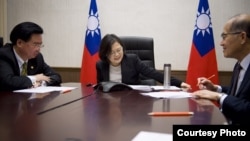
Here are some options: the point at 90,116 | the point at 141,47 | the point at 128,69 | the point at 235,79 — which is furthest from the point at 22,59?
the point at 235,79

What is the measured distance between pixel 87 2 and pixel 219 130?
357 cm

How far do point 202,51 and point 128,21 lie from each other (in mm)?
1118

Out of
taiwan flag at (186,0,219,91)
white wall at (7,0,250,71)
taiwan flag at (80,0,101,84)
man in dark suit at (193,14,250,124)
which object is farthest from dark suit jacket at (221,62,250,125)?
taiwan flag at (80,0,101,84)

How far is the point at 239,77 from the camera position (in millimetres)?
1816

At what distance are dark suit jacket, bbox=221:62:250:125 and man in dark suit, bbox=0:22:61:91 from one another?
149 cm

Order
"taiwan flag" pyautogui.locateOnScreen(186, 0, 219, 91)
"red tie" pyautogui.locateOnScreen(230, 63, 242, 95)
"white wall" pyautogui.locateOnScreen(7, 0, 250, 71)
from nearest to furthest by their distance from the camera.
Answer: "red tie" pyautogui.locateOnScreen(230, 63, 242, 95)
"taiwan flag" pyautogui.locateOnScreen(186, 0, 219, 91)
"white wall" pyautogui.locateOnScreen(7, 0, 250, 71)

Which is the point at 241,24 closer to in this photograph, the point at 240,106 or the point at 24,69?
the point at 240,106

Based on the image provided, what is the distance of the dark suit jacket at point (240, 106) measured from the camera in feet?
4.83

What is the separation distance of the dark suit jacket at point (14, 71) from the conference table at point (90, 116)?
14.6 inches

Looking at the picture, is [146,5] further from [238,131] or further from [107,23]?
[238,131]

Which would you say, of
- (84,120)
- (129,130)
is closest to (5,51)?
(84,120)

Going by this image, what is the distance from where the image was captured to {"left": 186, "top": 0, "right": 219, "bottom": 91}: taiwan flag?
360cm

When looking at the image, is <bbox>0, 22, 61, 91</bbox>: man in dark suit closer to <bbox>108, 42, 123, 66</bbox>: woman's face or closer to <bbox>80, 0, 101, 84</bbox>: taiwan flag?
<bbox>108, 42, 123, 66</bbox>: woman's face

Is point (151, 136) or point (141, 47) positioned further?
point (141, 47)
